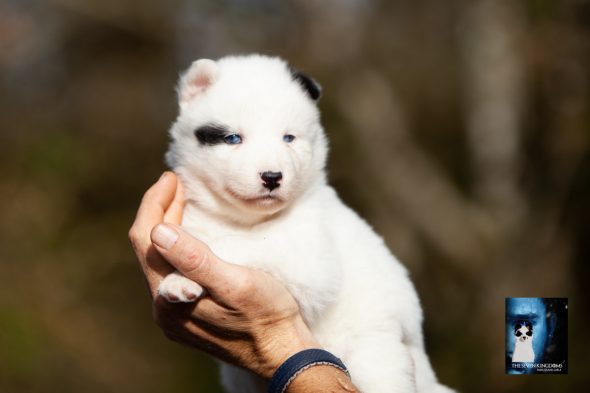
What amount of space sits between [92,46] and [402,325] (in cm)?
894

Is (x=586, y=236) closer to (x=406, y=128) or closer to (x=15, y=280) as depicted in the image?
(x=406, y=128)

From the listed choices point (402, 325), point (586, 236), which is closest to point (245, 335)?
point (402, 325)

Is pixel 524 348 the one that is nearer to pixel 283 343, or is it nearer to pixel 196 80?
pixel 283 343

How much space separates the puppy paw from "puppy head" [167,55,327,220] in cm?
44

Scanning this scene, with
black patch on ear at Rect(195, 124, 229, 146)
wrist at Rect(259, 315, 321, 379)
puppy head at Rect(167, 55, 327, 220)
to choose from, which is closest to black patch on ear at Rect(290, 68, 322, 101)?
puppy head at Rect(167, 55, 327, 220)

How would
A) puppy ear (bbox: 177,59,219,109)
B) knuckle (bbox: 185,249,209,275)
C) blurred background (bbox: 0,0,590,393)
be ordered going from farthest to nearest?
1. blurred background (bbox: 0,0,590,393)
2. puppy ear (bbox: 177,59,219,109)
3. knuckle (bbox: 185,249,209,275)

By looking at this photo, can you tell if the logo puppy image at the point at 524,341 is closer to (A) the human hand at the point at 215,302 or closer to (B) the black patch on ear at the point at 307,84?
(A) the human hand at the point at 215,302

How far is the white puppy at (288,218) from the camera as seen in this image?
9.20 feet

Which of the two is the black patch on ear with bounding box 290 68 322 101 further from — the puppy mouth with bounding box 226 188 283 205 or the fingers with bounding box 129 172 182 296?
the fingers with bounding box 129 172 182 296

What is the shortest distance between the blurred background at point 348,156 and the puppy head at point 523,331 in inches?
146

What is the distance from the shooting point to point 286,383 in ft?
8.99

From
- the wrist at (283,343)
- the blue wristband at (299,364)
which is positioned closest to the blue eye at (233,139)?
the wrist at (283,343)

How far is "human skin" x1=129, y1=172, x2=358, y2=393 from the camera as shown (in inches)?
104

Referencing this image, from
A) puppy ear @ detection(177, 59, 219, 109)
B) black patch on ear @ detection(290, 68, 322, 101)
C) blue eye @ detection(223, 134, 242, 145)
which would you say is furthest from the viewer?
black patch on ear @ detection(290, 68, 322, 101)
